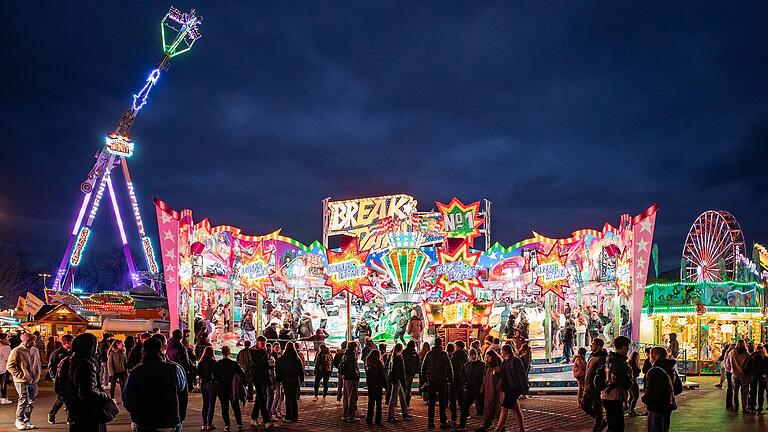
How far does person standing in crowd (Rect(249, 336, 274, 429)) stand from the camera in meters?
11.7

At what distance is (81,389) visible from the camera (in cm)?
615

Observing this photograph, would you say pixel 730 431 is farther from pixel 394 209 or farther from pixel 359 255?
pixel 394 209

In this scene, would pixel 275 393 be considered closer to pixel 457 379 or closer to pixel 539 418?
pixel 457 379

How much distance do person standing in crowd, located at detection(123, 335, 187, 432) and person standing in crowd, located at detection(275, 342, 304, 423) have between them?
6.28 metres

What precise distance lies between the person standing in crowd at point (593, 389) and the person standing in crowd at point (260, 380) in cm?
546

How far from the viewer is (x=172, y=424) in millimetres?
6039

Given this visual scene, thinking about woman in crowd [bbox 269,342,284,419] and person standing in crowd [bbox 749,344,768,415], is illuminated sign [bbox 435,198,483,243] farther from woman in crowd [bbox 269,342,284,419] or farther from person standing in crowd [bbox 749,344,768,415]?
woman in crowd [bbox 269,342,284,419]

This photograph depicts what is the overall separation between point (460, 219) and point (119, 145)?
29.3 m

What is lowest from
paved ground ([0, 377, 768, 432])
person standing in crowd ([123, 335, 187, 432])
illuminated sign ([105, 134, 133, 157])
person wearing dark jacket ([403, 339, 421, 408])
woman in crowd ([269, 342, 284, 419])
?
paved ground ([0, 377, 768, 432])

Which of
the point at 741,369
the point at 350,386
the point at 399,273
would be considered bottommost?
the point at 350,386

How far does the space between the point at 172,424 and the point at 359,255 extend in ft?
65.8

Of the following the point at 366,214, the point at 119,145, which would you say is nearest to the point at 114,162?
the point at 119,145

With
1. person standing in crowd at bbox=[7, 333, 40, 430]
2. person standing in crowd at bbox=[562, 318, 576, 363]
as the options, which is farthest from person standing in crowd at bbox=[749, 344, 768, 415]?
person standing in crowd at bbox=[7, 333, 40, 430]

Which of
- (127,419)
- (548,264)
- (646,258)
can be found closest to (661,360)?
(127,419)
